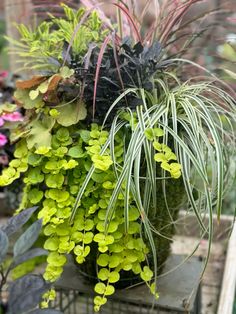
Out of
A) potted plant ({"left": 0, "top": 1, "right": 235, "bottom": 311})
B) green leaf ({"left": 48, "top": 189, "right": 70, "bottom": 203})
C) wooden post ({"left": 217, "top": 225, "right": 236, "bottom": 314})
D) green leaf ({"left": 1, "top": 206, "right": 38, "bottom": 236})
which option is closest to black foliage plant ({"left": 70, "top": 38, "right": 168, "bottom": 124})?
potted plant ({"left": 0, "top": 1, "right": 235, "bottom": 311})

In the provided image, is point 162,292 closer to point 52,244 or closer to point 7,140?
point 52,244

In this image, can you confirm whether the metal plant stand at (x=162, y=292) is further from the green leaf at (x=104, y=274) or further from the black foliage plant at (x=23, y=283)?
the black foliage plant at (x=23, y=283)

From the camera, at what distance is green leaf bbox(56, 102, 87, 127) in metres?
1.15

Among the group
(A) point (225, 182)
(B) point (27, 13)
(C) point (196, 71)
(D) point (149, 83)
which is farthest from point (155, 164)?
(B) point (27, 13)

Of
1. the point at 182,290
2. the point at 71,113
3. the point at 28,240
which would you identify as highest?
the point at 71,113

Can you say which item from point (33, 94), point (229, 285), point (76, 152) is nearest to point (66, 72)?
point (33, 94)

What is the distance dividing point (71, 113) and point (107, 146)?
0.49 ft

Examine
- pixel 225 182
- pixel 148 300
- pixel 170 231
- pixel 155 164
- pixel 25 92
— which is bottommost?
pixel 148 300

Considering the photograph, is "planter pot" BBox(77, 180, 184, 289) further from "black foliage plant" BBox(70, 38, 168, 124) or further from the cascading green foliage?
"black foliage plant" BBox(70, 38, 168, 124)

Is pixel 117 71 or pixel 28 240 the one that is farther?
pixel 117 71

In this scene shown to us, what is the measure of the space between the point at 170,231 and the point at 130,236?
211mm

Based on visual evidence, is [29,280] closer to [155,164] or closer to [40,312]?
[40,312]

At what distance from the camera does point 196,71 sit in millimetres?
1743

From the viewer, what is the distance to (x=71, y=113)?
1.17 meters
